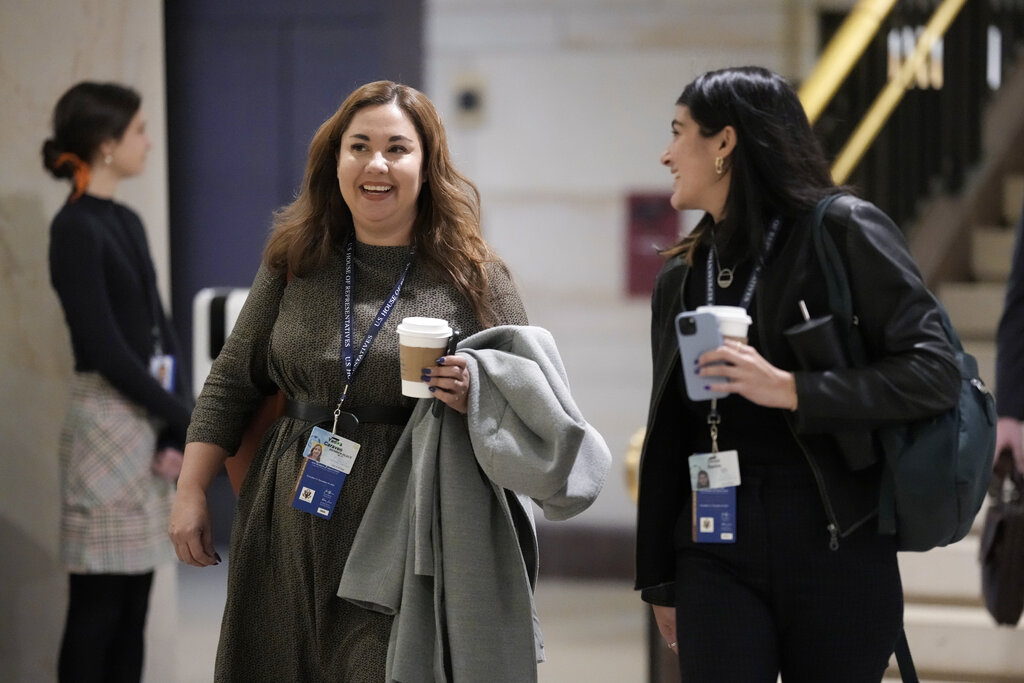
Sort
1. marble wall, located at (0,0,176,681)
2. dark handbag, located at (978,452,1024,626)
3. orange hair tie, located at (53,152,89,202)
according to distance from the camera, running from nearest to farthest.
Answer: dark handbag, located at (978,452,1024,626)
orange hair tie, located at (53,152,89,202)
marble wall, located at (0,0,176,681)

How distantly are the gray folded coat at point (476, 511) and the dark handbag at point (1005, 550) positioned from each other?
1.40 meters

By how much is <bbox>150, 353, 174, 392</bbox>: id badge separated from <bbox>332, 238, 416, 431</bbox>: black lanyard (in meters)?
1.61

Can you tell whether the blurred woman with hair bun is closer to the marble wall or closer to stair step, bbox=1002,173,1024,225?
the marble wall

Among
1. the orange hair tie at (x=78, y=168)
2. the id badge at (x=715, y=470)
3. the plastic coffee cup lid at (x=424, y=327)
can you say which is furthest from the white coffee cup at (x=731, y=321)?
the orange hair tie at (x=78, y=168)

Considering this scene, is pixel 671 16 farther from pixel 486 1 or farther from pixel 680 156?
→ pixel 680 156

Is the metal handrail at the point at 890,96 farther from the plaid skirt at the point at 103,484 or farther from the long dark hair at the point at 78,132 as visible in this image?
the plaid skirt at the point at 103,484

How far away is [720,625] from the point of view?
7.37 ft

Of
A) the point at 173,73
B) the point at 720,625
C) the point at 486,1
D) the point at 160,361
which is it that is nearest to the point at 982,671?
the point at 720,625

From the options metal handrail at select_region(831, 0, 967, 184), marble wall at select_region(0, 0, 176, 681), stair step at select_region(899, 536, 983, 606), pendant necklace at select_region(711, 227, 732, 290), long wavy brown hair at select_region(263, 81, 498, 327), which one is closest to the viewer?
pendant necklace at select_region(711, 227, 732, 290)

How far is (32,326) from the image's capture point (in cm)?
414

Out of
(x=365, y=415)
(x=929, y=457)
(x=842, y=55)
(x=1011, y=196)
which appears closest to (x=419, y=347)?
(x=365, y=415)

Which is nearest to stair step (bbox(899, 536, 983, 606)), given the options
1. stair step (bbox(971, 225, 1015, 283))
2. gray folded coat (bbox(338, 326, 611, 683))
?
stair step (bbox(971, 225, 1015, 283))

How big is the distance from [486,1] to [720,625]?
4476mm

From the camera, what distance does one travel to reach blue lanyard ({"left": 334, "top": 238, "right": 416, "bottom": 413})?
2.50m
